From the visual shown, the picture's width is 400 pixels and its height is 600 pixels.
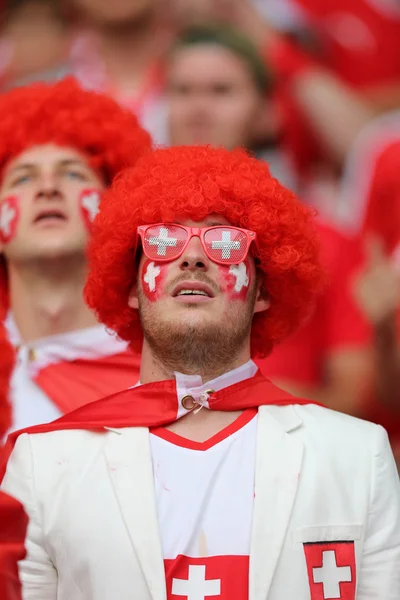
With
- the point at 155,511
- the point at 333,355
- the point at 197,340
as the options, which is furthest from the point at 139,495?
the point at 333,355

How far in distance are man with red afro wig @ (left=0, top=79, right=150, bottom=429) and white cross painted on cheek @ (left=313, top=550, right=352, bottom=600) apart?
1169 millimetres

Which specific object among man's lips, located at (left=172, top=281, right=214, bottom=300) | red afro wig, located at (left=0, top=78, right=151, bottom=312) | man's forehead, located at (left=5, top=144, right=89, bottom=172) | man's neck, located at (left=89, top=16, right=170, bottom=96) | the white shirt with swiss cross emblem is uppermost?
man's neck, located at (left=89, top=16, right=170, bottom=96)

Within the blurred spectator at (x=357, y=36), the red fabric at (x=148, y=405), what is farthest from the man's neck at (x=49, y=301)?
the blurred spectator at (x=357, y=36)

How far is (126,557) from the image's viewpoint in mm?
3025

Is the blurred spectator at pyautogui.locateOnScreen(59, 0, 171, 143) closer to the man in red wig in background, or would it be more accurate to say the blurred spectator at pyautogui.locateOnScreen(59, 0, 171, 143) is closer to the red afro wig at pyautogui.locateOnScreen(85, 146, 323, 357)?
the red afro wig at pyautogui.locateOnScreen(85, 146, 323, 357)

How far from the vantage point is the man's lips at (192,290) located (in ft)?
10.7

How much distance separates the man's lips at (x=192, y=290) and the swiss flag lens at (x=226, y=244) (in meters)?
0.09

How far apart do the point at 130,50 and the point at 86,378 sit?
2992mm

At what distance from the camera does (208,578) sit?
3.02 m

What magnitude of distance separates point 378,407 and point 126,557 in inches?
104

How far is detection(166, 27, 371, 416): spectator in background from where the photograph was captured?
5.46 metres

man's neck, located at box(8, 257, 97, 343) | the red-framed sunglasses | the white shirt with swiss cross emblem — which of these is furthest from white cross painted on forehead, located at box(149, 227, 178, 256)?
man's neck, located at box(8, 257, 97, 343)

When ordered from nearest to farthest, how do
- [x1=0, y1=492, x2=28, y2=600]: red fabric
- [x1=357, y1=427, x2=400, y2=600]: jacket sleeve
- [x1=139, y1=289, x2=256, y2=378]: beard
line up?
[x1=0, y1=492, x2=28, y2=600]: red fabric, [x1=357, y1=427, x2=400, y2=600]: jacket sleeve, [x1=139, y1=289, x2=256, y2=378]: beard

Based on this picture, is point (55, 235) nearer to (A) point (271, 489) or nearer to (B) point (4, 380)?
(B) point (4, 380)
